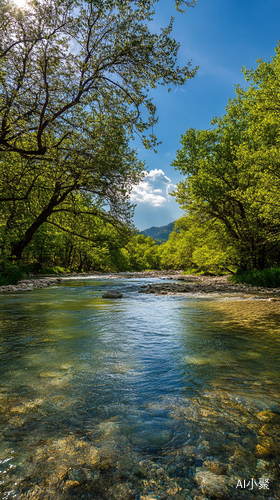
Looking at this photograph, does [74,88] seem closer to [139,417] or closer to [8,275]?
[139,417]

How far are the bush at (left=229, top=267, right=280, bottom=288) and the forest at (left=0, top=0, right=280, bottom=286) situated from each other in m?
0.13

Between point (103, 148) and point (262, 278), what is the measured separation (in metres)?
16.0

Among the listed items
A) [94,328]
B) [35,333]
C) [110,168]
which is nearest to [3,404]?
[35,333]

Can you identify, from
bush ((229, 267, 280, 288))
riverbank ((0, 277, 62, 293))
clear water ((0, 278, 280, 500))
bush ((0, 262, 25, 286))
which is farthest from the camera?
bush ((0, 262, 25, 286))

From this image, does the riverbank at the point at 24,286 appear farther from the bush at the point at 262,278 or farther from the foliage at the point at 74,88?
the bush at the point at 262,278

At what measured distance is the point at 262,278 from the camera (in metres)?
18.9

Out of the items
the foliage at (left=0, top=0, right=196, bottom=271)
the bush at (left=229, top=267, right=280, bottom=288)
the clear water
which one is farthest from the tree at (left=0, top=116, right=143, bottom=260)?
the bush at (left=229, top=267, right=280, bottom=288)

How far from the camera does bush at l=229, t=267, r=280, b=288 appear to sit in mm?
17984

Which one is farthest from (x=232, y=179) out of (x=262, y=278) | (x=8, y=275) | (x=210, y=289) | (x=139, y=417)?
(x=139, y=417)

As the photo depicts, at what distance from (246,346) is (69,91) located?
8.85 m

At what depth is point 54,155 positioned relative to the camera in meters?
8.66

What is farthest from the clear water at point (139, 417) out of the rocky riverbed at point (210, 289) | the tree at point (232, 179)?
the tree at point (232, 179)

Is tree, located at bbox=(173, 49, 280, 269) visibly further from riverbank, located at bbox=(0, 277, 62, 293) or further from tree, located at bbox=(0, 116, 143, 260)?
riverbank, located at bbox=(0, 277, 62, 293)

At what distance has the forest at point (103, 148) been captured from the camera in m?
7.24
